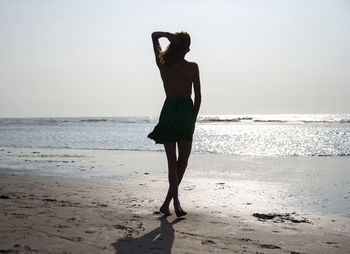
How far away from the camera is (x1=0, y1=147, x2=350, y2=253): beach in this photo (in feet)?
10.2

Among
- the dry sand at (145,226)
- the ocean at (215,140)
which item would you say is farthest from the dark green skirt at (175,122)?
the ocean at (215,140)

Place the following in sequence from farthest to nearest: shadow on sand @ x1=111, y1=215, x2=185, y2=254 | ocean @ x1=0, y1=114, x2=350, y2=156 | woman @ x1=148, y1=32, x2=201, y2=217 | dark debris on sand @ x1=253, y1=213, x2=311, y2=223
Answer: ocean @ x1=0, y1=114, x2=350, y2=156, woman @ x1=148, y1=32, x2=201, y2=217, dark debris on sand @ x1=253, y1=213, x2=311, y2=223, shadow on sand @ x1=111, y1=215, x2=185, y2=254

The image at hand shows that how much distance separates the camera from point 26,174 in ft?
25.7

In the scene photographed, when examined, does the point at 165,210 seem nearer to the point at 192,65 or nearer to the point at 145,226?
the point at 145,226

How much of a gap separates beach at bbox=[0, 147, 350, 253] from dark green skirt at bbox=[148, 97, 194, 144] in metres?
0.82

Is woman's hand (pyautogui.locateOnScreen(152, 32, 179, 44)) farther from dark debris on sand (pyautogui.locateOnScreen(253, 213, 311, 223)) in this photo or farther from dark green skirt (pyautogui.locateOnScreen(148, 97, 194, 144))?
dark debris on sand (pyautogui.locateOnScreen(253, 213, 311, 223))

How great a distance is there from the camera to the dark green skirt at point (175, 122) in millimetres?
4230

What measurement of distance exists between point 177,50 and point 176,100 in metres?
0.51

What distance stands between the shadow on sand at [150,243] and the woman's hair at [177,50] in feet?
5.42

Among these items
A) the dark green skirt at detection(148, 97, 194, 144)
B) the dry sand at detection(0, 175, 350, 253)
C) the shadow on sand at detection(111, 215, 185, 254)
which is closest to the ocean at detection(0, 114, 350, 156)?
the dry sand at detection(0, 175, 350, 253)

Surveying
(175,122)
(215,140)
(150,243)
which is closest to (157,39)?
Result: (175,122)

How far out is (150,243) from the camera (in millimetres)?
3164

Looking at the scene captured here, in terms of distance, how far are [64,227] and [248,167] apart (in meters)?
6.26

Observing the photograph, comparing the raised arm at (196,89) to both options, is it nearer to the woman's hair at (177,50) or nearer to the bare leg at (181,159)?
the woman's hair at (177,50)
